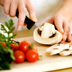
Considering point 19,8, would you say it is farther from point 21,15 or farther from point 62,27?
point 62,27

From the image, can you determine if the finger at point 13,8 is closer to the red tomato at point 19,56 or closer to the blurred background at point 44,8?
the red tomato at point 19,56

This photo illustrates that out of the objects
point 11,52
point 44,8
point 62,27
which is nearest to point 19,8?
point 62,27

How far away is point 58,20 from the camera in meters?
1.40

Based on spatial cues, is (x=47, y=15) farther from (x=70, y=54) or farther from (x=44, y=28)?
(x=70, y=54)

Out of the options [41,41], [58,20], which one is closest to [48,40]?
[41,41]

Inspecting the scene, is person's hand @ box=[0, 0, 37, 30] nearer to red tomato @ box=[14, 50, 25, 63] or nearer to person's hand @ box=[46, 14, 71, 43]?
person's hand @ box=[46, 14, 71, 43]

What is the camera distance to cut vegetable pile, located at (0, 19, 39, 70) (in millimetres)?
833

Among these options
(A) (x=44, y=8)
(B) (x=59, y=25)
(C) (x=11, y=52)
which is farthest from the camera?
(A) (x=44, y=8)

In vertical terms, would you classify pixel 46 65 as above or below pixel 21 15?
below

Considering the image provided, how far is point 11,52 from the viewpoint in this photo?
812 millimetres

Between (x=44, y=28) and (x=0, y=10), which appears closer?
(x=44, y=28)

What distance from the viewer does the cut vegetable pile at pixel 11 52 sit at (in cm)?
83

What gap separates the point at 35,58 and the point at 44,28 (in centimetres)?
37

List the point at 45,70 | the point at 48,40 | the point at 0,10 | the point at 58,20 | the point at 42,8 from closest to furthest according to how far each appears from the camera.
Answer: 1. the point at 45,70
2. the point at 48,40
3. the point at 58,20
4. the point at 0,10
5. the point at 42,8
